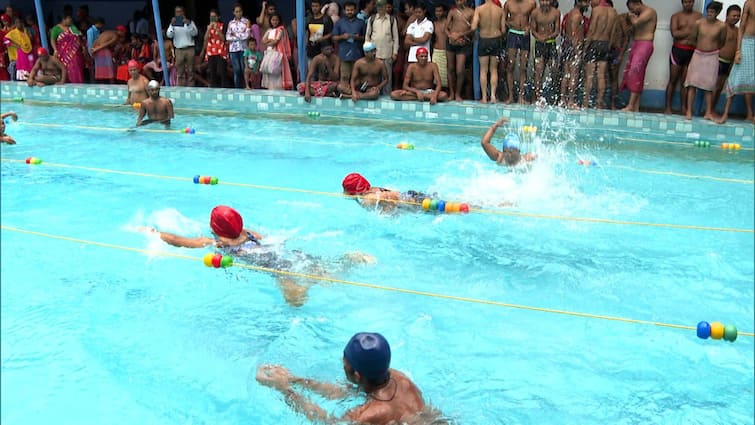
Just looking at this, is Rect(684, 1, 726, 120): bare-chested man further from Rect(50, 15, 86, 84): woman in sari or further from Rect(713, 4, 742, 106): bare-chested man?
Rect(50, 15, 86, 84): woman in sari

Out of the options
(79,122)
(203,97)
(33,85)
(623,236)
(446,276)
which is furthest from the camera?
(33,85)

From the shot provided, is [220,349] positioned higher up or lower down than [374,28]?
lower down

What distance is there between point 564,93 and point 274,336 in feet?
26.0

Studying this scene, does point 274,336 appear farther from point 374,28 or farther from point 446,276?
point 374,28

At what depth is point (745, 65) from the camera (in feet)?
34.8

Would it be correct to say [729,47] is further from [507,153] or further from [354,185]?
[354,185]

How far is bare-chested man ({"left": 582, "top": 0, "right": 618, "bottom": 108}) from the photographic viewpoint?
11055 millimetres

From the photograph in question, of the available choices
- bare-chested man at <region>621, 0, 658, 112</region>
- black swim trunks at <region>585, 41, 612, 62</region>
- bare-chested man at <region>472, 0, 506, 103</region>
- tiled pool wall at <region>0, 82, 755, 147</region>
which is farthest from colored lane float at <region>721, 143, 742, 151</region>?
bare-chested man at <region>472, 0, 506, 103</region>

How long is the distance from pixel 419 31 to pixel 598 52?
3.10 metres

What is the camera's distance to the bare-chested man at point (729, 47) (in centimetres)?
1072

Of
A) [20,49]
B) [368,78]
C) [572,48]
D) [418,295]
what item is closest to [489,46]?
[572,48]

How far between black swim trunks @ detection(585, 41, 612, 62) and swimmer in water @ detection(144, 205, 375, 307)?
23.2 ft

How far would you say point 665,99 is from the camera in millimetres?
12219

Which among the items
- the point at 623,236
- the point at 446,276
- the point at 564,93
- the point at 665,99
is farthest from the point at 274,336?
the point at 665,99
